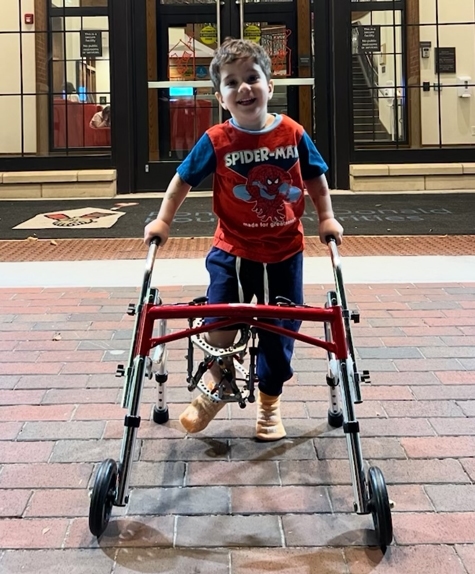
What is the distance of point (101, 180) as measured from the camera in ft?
26.9

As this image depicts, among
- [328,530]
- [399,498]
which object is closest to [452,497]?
[399,498]

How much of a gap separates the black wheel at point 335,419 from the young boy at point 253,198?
0.19 m

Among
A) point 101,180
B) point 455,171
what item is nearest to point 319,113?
point 455,171

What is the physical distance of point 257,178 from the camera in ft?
6.61

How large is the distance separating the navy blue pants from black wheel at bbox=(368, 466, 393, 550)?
1.91 feet

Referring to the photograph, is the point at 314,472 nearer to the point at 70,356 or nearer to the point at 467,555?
the point at 467,555

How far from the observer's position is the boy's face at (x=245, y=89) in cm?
194

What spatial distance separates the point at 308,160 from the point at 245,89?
11.9 inches

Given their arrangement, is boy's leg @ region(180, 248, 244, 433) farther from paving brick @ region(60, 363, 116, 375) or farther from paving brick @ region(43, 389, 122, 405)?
paving brick @ region(60, 363, 116, 375)

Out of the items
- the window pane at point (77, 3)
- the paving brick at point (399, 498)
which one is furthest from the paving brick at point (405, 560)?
the window pane at point (77, 3)

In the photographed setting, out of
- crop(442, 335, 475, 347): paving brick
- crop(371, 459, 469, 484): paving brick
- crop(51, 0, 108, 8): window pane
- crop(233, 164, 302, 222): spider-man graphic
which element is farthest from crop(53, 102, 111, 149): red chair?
crop(371, 459, 469, 484): paving brick

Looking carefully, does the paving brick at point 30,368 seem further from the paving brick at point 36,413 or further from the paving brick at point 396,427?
the paving brick at point 396,427

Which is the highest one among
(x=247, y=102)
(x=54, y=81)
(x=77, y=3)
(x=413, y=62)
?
(x=77, y=3)

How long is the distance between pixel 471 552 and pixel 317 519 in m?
0.37
